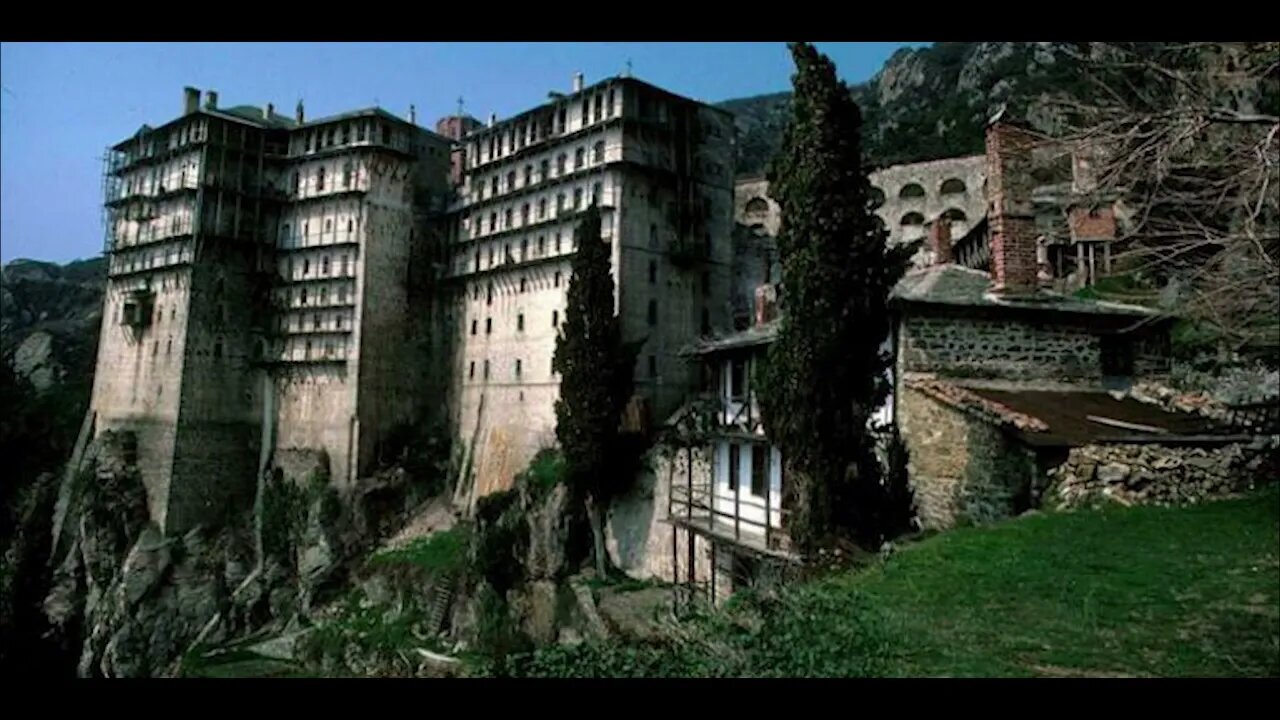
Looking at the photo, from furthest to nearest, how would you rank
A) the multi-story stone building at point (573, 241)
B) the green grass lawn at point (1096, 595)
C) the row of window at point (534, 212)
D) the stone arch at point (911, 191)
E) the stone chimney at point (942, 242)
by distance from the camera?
the stone arch at point (911, 191), the row of window at point (534, 212), the multi-story stone building at point (573, 241), the stone chimney at point (942, 242), the green grass lawn at point (1096, 595)

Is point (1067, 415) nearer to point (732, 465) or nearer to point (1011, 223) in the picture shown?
point (1011, 223)

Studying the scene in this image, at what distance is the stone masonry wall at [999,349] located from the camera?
47.0ft

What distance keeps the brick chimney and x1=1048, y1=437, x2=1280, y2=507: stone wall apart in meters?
4.84

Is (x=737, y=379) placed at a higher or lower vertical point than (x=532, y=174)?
lower

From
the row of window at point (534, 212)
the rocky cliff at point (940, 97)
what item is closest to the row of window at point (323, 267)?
the row of window at point (534, 212)

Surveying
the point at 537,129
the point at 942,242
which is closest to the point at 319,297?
the point at 537,129

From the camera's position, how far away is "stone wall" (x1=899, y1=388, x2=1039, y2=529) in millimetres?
11648

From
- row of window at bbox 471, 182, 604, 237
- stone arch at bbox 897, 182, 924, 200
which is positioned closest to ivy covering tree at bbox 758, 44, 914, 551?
row of window at bbox 471, 182, 604, 237

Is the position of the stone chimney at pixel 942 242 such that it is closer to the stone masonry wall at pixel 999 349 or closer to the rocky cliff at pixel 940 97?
the stone masonry wall at pixel 999 349

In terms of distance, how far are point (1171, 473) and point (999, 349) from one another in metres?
4.34

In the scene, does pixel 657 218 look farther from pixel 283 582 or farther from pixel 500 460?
pixel 283 582

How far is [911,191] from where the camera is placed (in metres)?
50.0

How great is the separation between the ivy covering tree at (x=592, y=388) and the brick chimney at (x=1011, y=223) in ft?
49.5
